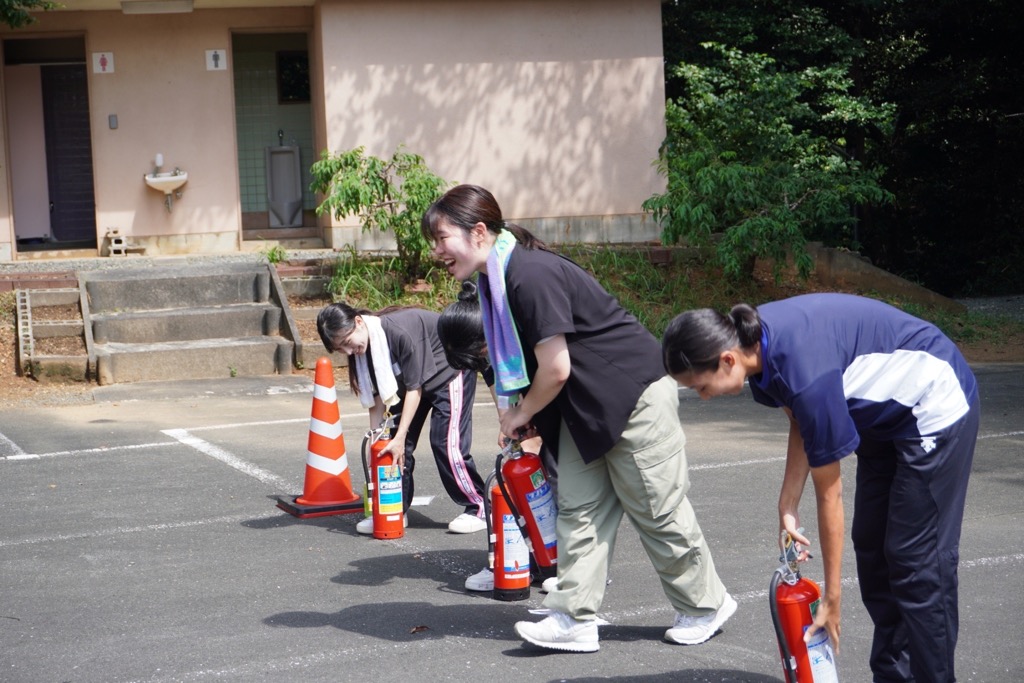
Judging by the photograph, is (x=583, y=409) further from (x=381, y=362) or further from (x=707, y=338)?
(x=381, y=362)

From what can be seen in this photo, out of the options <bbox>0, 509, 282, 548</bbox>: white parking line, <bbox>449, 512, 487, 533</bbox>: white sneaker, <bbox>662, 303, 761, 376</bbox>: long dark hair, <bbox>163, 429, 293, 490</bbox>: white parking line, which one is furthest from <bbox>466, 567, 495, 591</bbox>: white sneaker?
<bbox>163, 429, 293, 490</bbox>: white parking line

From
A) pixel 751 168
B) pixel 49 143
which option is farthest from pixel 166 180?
pixel 751 168

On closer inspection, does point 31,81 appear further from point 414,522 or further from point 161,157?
point 414,522

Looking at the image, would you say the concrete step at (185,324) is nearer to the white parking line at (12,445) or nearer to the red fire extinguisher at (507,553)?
the white parking line at (12,445)

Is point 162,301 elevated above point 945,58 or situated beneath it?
situated beneath

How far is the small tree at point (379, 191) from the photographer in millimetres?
14102

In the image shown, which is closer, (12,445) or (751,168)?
(12,445)

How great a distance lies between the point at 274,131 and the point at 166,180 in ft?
10.4

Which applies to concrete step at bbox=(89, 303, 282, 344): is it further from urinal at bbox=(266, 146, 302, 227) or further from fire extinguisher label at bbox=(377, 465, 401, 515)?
fire extinguisher label at bbox=(377, 465, 401, 515)

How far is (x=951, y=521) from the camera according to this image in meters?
3.79

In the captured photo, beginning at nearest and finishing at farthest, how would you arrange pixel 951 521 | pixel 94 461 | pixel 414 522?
pixel 951 521 < pixel 414 522 < pixel 94 461

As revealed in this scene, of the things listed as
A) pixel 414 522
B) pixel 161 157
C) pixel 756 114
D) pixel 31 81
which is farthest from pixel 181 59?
pixel 414 522

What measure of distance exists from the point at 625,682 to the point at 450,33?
44.3ft

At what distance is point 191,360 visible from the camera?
13.2 metres
